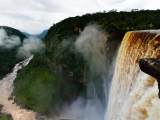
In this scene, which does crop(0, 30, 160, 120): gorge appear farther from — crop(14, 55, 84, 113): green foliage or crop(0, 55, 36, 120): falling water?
crop(0, 55, 36, 120): falling water

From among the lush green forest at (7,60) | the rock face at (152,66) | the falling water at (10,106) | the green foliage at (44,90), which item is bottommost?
the falling water at (10,106)

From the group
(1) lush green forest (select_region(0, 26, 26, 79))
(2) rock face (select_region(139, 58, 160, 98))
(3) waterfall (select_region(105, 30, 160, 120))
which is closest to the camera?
(2) rock face (select_region(139, 58, 160, 98))

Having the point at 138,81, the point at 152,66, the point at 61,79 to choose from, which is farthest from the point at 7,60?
the point at 152,66

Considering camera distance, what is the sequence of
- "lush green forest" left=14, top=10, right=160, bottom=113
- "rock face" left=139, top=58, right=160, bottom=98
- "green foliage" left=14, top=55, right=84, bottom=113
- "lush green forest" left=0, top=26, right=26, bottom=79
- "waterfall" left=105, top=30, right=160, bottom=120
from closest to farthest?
"rock face" left=139, top=58, right=160, bottom=98, "waterfall" left=105, top=30, right=160, bottom=120, "lush green forest" left=14, top=10, right=160, bottom=113, "green foliage" left=14, top=55, right=84, bottom=113, "lush green forest" left=0, top=26, right=26, bottom=79

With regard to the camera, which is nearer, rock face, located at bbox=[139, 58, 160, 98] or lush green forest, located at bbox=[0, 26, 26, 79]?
rock face, located at bbox=[139, 58, 160, 98]

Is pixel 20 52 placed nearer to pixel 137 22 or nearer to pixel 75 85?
pixel 75 85

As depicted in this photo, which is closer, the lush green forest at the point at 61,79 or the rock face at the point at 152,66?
A: the rock face at the point at 152,66

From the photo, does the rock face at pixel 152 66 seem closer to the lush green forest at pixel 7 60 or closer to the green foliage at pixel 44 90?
the green foliage at pixel 44 90

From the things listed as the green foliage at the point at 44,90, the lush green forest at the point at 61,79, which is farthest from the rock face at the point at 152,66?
the green foliage at the point at 44,90

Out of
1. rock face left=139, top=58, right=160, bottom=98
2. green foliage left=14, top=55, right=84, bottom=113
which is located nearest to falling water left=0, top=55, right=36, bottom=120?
green foliage left=14, top=55, right=84, bottom=113

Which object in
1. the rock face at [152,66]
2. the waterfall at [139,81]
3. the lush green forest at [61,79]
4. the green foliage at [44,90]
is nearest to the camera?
the rock face at [152,66]

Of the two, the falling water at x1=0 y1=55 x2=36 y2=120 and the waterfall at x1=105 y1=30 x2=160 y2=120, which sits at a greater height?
the waterfall at x1=105 y1=30 x2=160 y2=120

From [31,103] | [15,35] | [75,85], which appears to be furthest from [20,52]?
[75,85]
